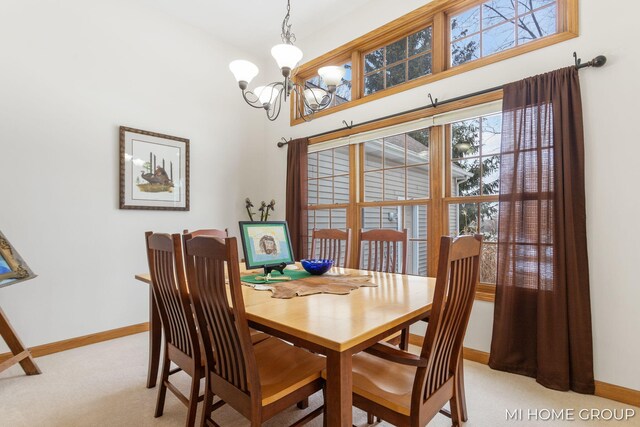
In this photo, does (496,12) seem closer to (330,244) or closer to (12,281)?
(330,244)

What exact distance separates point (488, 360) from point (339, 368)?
1970mm

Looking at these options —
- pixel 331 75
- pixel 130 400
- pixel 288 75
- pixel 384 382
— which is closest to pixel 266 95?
pixel 288 75

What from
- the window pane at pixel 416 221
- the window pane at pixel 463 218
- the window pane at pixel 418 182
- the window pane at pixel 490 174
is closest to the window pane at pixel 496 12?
the window pane at pixel 490 174

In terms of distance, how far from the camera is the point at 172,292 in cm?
167

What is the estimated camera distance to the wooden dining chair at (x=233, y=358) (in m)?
1.22

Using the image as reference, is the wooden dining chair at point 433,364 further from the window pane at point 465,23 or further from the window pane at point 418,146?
the window pane at point 465,23

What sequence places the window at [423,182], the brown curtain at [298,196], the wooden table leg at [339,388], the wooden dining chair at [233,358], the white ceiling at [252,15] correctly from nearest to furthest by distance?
the wooden table leg at [339,388], the wooden dining chair at [233,358], the window at [423,182], the white ceiling at [252,15], the brown curtain at [298,196]

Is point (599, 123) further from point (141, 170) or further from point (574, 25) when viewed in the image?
point (141, 170)

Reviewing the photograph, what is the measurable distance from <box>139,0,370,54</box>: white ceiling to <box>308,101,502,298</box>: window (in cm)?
136

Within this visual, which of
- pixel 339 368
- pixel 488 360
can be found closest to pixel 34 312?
pixel 339 368

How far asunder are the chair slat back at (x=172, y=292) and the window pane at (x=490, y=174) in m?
2.33

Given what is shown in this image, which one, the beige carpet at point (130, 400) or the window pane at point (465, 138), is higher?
the window pane at point (465, 138)

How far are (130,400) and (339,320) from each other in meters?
1.69

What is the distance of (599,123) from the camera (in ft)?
7.07
